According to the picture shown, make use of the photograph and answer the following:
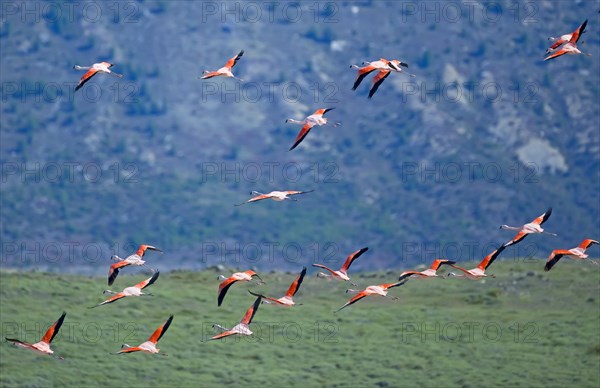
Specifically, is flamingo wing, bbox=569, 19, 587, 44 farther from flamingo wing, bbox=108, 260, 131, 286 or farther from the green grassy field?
the green grassy field

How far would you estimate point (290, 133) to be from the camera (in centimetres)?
17375

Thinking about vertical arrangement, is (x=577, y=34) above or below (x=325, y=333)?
above

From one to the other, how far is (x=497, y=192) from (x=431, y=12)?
79.8 feet

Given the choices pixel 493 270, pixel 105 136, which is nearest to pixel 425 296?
pixel 493 270

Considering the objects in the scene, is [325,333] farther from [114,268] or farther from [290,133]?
[290,133]

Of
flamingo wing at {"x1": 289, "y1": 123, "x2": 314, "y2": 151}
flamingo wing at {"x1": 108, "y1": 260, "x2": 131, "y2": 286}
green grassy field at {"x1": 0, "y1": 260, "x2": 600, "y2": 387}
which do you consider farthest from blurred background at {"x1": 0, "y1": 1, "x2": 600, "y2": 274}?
flamingo wing at {"x1": 108, "y1": 260, "x2": 131, "y2": 286}

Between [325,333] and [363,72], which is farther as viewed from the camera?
[325,333]

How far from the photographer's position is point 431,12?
183750mm

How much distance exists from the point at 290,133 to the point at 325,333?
3683 inches

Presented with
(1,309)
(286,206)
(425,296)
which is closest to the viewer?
(1,309)

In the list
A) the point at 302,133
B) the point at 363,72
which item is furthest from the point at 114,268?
the point at 363,72

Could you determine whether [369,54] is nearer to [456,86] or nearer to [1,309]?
[456,86]

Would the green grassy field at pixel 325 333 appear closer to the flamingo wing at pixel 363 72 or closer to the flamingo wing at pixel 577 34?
the flamingo wing at pixel 363 72

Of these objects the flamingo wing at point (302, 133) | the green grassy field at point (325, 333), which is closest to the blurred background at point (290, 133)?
the green grassy field at point (325, 333)
